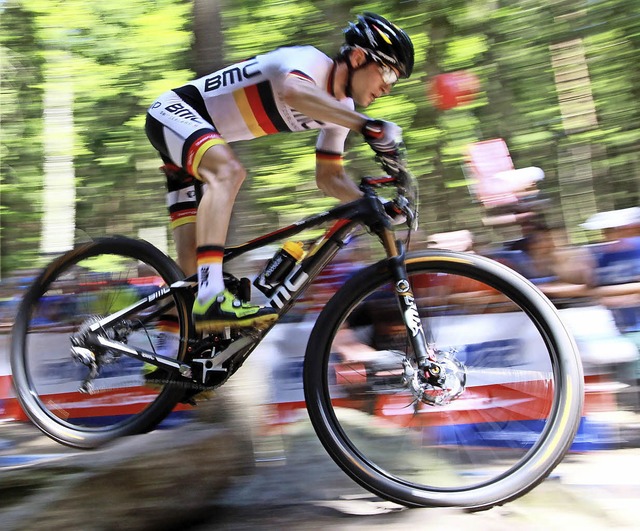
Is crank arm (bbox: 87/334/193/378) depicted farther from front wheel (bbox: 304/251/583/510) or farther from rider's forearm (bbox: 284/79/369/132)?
rider's forearm (bbox: 284/79/369/132)

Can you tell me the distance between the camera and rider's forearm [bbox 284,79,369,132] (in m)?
2.45

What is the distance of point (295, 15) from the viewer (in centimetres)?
860

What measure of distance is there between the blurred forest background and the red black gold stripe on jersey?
4918 mm

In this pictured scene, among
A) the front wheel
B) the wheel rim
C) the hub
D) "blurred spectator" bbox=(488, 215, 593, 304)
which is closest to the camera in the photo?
the front wheel

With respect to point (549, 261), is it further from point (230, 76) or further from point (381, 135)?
point (230, 76)

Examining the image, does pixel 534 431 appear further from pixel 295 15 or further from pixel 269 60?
pixel 295 15

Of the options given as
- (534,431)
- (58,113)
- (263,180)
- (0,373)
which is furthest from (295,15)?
(534,431)

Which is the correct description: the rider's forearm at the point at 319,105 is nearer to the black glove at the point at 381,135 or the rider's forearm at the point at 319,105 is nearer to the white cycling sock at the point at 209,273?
the black glove at the point at 381,135

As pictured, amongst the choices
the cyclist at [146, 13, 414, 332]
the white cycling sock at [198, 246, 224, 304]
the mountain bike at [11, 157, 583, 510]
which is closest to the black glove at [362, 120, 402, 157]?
the cyclist at [146, 13, 414, 332]

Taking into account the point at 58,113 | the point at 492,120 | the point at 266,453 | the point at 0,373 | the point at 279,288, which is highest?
the point at 58,113

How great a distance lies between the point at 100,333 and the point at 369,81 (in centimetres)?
167

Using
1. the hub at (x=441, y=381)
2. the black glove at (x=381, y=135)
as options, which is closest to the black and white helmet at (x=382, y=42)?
the black glove at (x=381, y=135)

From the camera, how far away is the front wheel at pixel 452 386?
233 cm

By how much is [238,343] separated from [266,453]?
666 mm
